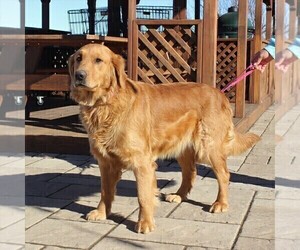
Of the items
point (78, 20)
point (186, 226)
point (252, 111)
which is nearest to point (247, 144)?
point (186, 226)

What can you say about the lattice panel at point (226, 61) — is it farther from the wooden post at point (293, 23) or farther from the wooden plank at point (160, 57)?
the wooden post at point (293, 23)

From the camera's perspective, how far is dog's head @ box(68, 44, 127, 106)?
3891 millimetres

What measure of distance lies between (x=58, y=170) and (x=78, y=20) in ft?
47.2

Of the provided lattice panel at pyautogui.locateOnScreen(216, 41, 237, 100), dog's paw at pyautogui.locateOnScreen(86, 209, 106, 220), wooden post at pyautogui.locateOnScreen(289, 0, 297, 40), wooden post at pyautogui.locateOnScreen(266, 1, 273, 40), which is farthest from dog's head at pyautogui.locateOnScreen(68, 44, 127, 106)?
wooden post at pyautogui.locateOnScreen(266, 1, 273, 40)

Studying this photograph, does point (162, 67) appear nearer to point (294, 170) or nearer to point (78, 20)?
point (294, 170)

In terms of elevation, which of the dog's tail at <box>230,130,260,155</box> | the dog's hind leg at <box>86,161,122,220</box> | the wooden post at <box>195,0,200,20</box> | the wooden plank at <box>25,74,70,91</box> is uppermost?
the wooden post at <box>195,0,200,20</box>

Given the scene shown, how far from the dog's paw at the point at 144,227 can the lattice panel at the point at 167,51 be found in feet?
9.90

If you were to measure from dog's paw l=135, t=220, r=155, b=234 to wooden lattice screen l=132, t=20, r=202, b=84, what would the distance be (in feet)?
9.62

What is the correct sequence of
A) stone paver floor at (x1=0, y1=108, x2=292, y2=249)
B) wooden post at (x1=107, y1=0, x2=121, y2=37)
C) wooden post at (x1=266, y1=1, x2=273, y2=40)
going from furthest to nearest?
wooden post at (x1=266, y1=1, x2=273, y2=40)
wooden post at (x1=107, y1=0, x2=121, y2=37)
stone paver floor at (x1=0, y1=108, x2=292, y2=249)

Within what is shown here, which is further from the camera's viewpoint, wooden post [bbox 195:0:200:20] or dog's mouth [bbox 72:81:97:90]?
wooden post [bbox 195:0:200:20]

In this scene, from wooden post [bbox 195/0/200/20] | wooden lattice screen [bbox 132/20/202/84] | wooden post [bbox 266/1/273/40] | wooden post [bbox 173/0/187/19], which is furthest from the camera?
wooden post [bbox 195/0/200/20]

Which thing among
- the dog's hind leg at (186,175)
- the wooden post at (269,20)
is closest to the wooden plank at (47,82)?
the dog's hind leg at (186,175)

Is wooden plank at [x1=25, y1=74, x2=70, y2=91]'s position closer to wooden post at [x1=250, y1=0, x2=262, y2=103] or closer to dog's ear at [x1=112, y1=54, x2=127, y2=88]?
dog's ear at [x1=112, y1=54, x2=127, y2=88]

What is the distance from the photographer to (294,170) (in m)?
6.02
